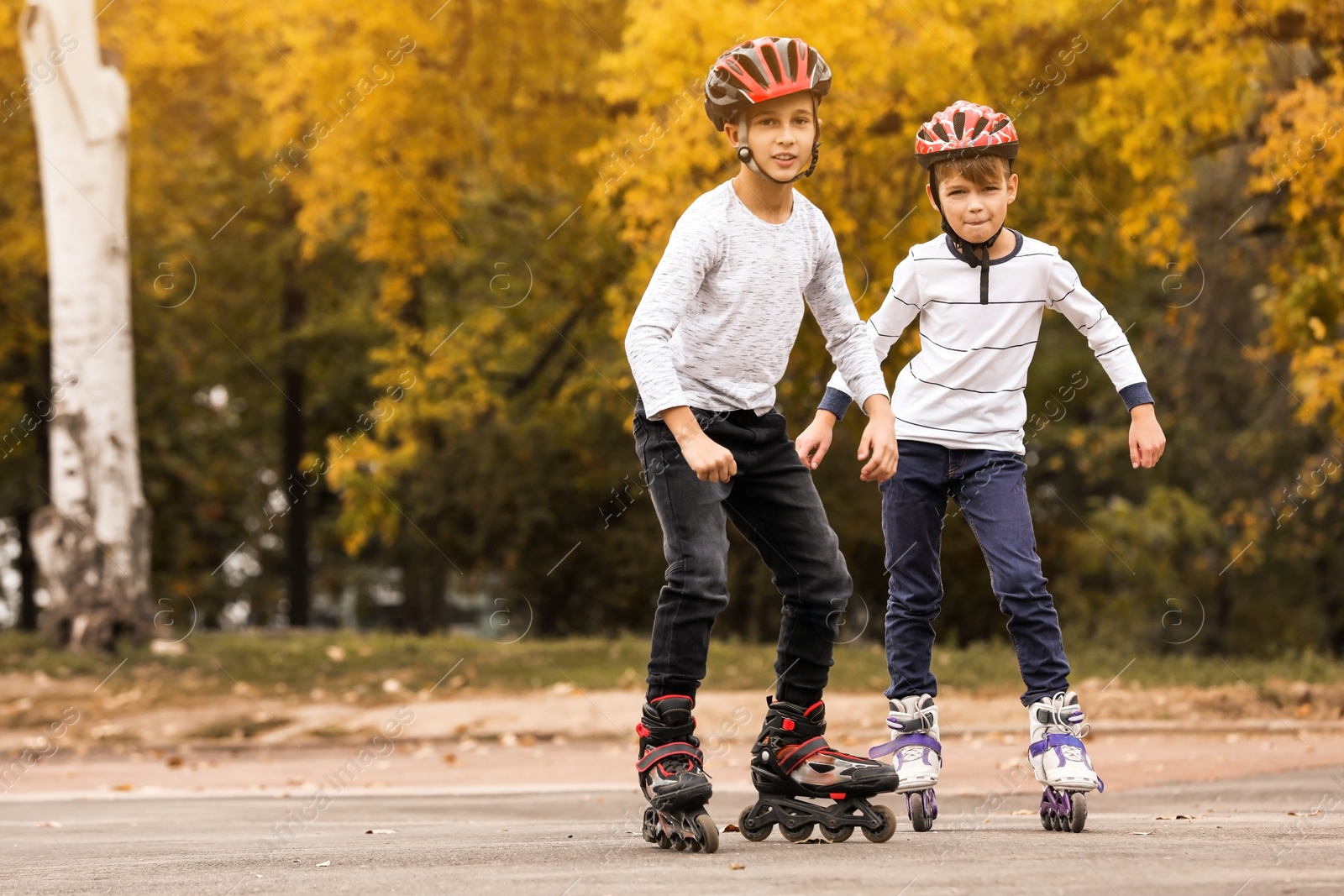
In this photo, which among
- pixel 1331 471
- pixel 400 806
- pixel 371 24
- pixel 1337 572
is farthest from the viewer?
pixel 1337 572

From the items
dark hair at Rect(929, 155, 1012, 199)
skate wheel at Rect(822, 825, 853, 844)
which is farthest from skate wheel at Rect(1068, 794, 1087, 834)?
dark hair at Rect(929, 155, 1012, 199)

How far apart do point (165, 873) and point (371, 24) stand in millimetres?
11572

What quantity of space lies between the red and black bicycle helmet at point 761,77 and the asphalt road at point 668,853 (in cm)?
177

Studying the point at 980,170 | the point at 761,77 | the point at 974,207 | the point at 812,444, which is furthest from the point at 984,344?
the point at 761,77

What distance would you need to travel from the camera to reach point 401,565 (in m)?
26.1

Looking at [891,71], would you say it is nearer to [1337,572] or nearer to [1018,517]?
[1018,517]

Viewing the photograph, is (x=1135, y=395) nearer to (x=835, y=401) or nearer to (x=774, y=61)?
(x=835, y=401)

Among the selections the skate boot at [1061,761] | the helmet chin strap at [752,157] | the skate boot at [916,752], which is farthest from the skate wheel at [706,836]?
the helmet chin strap at [752,157]

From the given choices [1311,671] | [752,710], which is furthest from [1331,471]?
[752,710]

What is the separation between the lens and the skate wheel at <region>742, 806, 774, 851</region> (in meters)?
4.30

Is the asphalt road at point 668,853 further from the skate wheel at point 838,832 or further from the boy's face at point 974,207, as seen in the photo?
the boy's face at point 974,207

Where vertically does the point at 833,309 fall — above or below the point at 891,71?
below

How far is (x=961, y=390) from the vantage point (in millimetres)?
4676

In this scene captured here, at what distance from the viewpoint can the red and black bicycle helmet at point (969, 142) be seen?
15.1 ft
